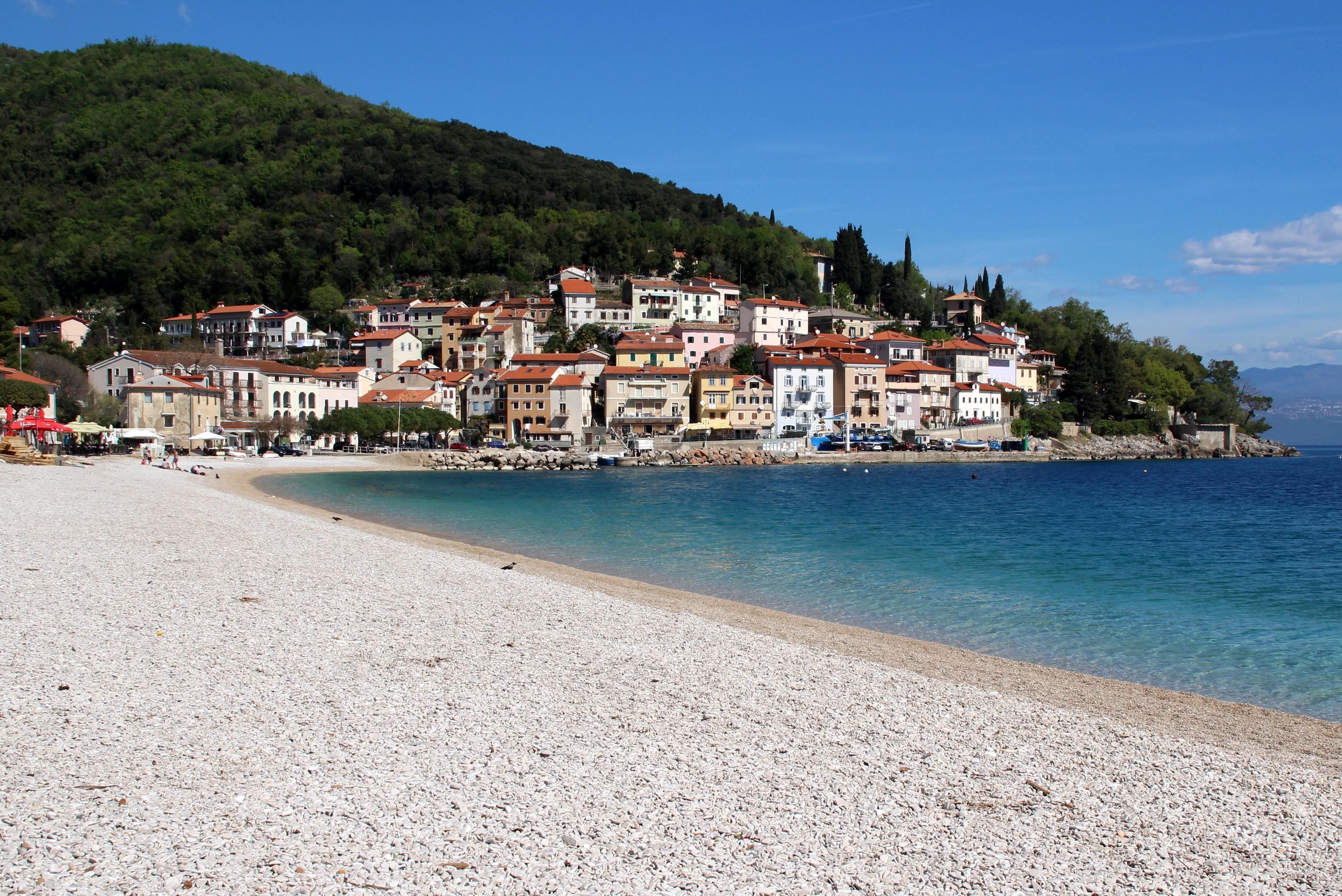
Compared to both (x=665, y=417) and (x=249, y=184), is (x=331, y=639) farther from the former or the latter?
(x=249, y=184)

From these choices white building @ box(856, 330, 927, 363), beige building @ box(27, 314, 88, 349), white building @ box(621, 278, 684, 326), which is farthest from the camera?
white building @ box(621, 278, 684, 326)

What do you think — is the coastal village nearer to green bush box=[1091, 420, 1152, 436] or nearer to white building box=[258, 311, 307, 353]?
white building box=[258, 311, 307, 353]

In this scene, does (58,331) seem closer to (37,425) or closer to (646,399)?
(37,425)

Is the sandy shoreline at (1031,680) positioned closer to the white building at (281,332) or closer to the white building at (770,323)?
the white building at (770,323)

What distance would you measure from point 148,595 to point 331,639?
3406 millimetres

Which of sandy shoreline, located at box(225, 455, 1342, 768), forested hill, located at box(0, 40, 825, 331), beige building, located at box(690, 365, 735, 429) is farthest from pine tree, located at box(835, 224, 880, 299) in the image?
sandy shoreline, located at box(225, 455, 1342, 768)

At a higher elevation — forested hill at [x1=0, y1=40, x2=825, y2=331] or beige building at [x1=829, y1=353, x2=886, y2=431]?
forested hill at [x1=0, y1=40, x2=825, y2=331]

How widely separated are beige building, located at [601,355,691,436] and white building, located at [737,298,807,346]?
14.8 m

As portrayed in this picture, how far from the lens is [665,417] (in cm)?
7319

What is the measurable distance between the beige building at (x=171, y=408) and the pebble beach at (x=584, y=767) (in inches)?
2124

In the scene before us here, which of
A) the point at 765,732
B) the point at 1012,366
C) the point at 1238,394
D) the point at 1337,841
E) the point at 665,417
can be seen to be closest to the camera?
the point at 1337,841

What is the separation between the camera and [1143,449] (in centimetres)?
8556

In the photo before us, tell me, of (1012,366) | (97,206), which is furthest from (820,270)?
(97,206)

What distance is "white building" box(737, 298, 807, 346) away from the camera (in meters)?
86.4
